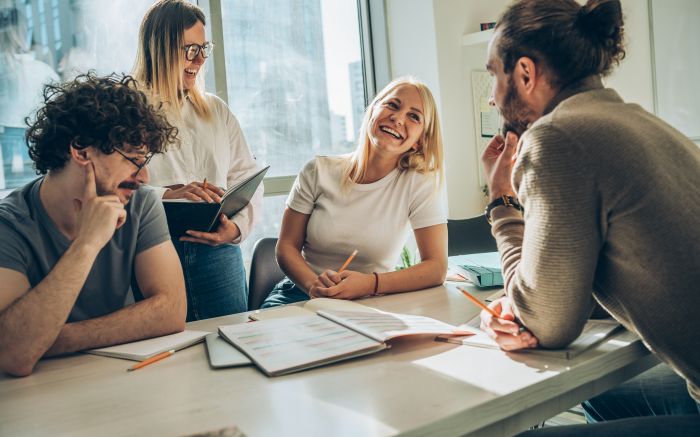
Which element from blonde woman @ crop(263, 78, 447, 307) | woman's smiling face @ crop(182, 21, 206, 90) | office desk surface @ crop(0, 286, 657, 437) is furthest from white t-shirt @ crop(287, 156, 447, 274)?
office desk surface @ crop(0, 286, 657, 437)

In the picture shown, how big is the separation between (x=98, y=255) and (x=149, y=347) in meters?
0.35

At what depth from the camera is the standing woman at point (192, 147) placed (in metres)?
2.00

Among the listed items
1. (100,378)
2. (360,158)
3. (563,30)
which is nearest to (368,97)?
(360,158)

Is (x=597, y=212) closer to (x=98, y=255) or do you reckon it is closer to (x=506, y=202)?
(x=506, y=202)

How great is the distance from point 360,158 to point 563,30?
1144 mm

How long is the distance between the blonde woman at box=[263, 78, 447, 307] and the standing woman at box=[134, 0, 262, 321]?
0.19 m

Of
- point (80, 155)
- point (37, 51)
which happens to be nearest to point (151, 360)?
point (80, 155)

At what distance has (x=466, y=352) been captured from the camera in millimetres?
1119

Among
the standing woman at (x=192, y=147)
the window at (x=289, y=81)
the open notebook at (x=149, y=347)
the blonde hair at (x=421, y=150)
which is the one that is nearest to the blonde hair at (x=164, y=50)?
the standing woman at (x=192, y=147)

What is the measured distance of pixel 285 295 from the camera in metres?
2.15

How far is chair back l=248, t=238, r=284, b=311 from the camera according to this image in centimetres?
232

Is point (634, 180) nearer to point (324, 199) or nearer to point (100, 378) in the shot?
point (100, 378)

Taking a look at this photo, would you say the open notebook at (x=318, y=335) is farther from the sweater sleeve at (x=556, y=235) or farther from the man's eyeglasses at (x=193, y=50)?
the man's eyeglasses at (x=193, y=50)

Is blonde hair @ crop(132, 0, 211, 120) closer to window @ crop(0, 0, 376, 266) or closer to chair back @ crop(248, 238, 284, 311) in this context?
chair back @ crop(248, 238, 284, 311)
